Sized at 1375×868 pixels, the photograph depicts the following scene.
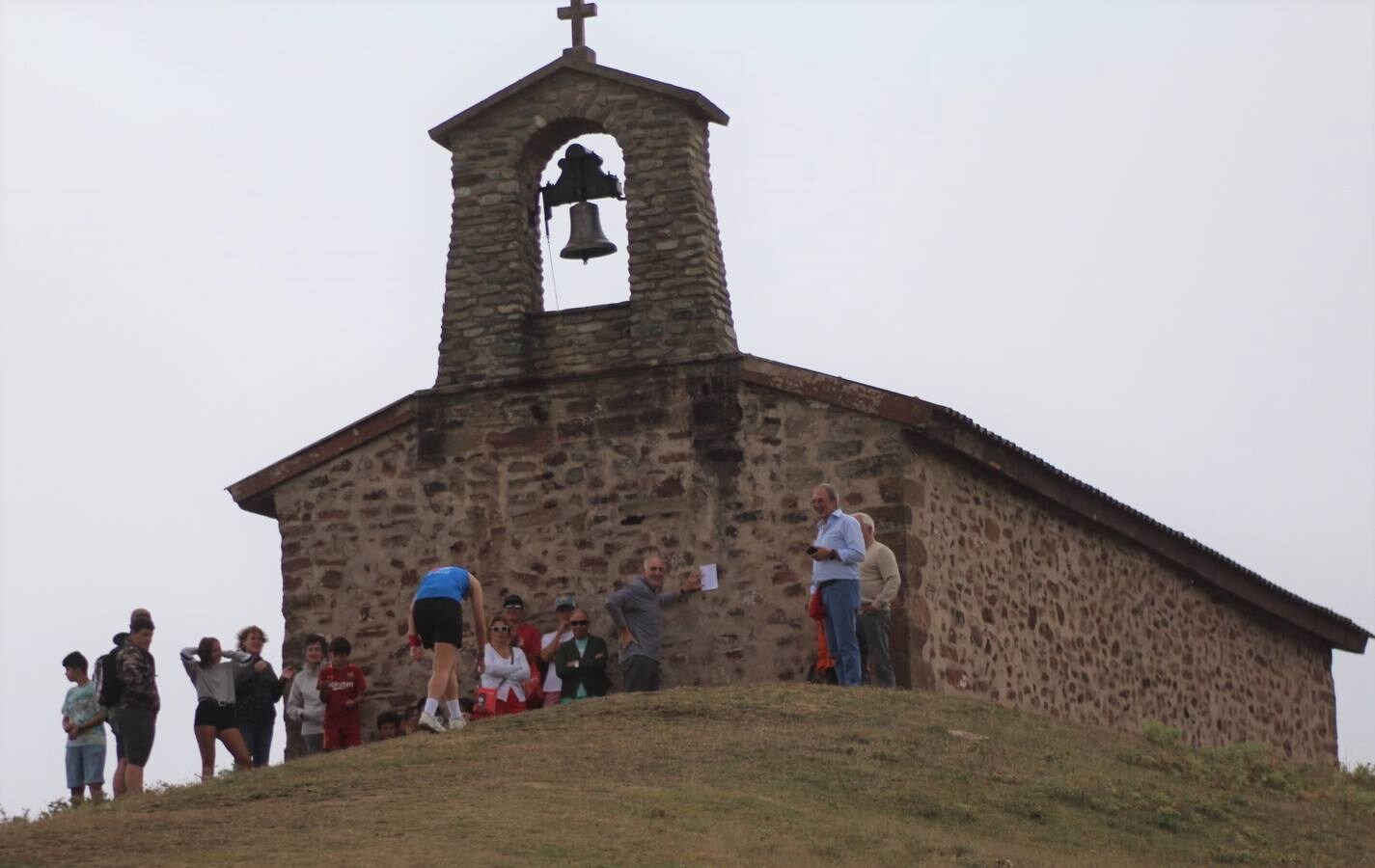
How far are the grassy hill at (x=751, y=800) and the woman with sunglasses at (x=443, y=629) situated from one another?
0.40 m

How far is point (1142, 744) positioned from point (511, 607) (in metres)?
5.38

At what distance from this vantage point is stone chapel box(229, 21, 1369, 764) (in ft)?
67.1

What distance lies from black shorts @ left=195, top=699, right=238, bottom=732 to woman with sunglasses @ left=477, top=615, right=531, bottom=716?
6.98 feet

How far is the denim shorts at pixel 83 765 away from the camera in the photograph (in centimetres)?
1856

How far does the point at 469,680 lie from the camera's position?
21.2 metres

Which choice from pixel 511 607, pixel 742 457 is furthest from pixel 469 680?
pixel 742 457

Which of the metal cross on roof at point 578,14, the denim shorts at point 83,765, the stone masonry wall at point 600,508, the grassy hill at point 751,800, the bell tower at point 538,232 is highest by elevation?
the metal cross on roof at point 578,14

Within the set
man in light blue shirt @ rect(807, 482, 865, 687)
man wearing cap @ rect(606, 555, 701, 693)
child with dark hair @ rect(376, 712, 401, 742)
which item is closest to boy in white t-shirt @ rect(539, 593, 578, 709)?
man wearing cap @ rect(606, 555, 701, 693)

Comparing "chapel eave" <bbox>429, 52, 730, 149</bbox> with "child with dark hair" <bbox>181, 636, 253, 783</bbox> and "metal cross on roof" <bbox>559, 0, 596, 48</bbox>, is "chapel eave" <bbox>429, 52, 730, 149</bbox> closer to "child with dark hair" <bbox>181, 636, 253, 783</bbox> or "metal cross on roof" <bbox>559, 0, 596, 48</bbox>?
"metal cross on roof" <bbox>559, 0, 596, 48</bbox>

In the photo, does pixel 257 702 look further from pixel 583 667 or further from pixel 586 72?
pixel 586 72

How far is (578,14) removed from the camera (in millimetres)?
22281

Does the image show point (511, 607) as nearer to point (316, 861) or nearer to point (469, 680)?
point (469, 680)

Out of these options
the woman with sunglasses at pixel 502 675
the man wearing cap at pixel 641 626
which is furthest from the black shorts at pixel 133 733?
the man wearing cap at pixel 641 626

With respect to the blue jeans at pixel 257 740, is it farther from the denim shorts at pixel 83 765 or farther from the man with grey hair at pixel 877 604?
the man with grey hair at pixel 877 604
